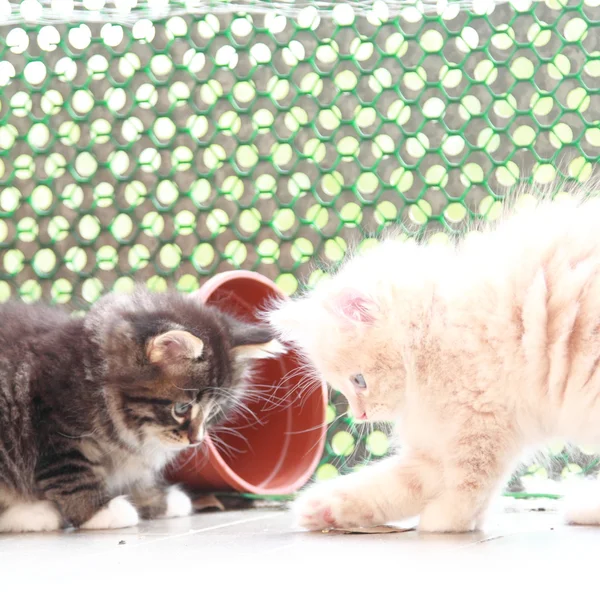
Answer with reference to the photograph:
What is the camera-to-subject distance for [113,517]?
205 cm

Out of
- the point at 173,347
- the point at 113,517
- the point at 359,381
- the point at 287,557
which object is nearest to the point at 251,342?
the point at 173,347

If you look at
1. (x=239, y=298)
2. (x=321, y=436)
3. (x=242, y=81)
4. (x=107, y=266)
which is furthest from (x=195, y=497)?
(x=242, y=81)

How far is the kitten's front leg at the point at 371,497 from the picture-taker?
188cm

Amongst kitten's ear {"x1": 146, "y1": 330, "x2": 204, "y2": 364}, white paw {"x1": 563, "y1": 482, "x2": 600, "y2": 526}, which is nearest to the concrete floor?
white paw {"x1": 563, "y1": 482, "x2": 600, "y2": 526}

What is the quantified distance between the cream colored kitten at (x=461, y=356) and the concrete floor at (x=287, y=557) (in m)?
0.11

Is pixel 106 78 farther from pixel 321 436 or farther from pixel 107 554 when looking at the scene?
pixel 107 554

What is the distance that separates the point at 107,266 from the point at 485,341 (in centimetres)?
158

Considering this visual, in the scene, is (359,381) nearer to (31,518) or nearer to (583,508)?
(583,508)

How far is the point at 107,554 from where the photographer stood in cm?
159

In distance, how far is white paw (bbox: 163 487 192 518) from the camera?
2.35 m

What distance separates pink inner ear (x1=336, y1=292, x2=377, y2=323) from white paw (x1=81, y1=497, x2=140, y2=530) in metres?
0.71

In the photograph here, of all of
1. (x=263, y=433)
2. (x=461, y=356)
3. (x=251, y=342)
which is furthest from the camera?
(x=263, y=433)

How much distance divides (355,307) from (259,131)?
122 cm

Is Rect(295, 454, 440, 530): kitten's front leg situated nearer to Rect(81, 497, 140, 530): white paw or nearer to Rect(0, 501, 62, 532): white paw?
Rect(81, 497, 140, 530): white paw
